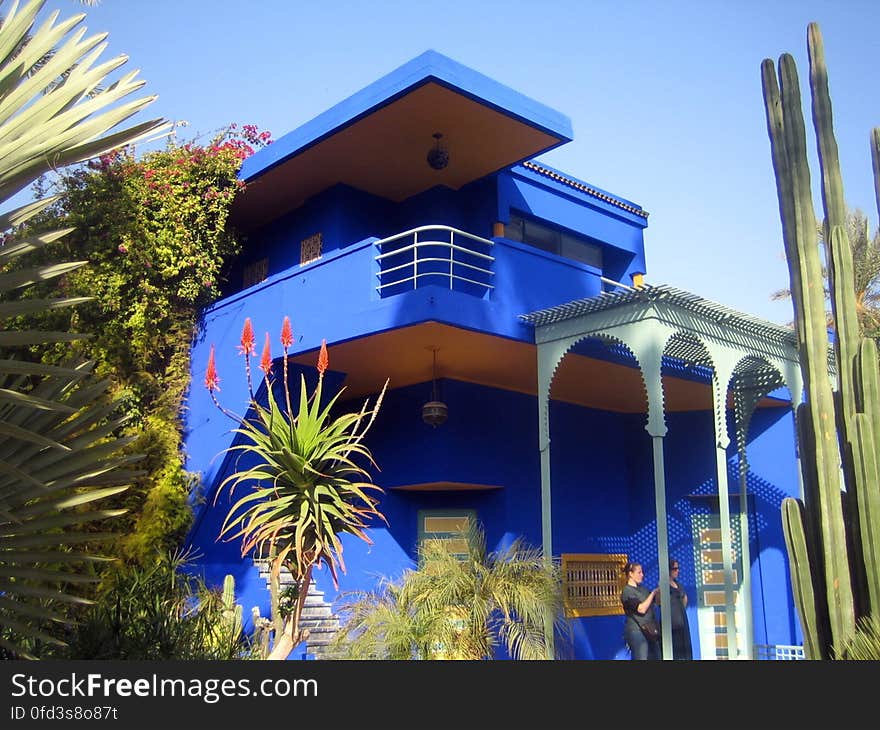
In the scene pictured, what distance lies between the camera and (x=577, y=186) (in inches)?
537

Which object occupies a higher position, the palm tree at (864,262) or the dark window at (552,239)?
the palm tree at (864,262)

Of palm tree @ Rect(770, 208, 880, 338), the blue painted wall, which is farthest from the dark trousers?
palm tree @ Rect(770, 208, 880, 338)

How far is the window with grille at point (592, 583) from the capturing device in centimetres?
1215

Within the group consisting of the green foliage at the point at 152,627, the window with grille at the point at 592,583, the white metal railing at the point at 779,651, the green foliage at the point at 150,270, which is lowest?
the white metal railing at the point at 779,651

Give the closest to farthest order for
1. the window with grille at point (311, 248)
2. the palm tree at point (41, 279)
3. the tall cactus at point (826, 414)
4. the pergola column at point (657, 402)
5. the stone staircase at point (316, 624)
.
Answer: the palm tree at point (41, 279)
the tall cactus at point (826, 414)
the pergola column at point (657, 402)
the stone staircase at point (316, 624)
the window with grille at point (311, 248)

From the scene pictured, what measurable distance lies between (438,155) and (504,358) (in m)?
2.59

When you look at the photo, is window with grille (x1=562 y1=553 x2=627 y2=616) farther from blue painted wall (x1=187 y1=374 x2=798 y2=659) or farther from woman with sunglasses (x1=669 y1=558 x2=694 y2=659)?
woman with sunglasses (x1=669 y1=558 x2=694 y2=659)

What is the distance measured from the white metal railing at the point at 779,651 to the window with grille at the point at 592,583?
1.88 m

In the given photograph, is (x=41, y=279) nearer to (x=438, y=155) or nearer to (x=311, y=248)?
(x=438, y=155)

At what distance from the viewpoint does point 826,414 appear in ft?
25.3

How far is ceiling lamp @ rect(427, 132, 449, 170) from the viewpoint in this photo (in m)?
11.0

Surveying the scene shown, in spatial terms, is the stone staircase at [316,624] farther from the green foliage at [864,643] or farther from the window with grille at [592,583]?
the green foliage at [864,643]

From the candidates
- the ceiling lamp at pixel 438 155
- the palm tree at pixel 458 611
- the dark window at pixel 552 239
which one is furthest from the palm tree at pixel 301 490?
the dark window at pixel 552 239

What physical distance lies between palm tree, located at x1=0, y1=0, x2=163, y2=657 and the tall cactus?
5.53 meters
